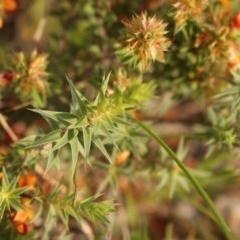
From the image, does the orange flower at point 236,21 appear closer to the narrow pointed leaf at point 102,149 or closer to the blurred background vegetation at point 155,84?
the blurred background vegetation at point 155,84

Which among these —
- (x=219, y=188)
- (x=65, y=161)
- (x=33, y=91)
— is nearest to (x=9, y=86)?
(x=33, y=91)

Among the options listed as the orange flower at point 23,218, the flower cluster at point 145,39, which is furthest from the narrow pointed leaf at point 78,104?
the orange flower at point 23,218

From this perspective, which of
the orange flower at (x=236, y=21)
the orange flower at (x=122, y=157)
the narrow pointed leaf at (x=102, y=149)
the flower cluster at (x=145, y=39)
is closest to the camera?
the narrow pointed leaf at (x=102, y=149)

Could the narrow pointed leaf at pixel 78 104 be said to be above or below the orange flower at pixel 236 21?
below

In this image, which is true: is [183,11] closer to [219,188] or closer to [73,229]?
[73,229]

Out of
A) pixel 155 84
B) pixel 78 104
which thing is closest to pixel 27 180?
pixel 78 104

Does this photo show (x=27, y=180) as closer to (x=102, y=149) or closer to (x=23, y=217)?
(x=23, y=217)

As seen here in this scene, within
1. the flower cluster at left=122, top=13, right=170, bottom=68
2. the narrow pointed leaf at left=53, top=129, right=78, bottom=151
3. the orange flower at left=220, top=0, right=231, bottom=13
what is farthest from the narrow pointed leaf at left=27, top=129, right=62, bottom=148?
the orange flower at left=220, top=0, right=231, bottom=13

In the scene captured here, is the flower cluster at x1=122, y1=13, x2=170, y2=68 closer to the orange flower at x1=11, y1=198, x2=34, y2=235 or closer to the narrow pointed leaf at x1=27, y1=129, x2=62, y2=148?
the narrow pointed leaf at x1=27, y1=129, x2=62, y2=148

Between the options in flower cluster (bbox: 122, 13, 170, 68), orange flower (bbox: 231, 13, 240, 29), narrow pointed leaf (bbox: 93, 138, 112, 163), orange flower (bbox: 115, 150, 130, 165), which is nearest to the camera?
narrow pointed leaf (bbox: 93, 138, 112, 163)
